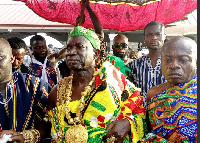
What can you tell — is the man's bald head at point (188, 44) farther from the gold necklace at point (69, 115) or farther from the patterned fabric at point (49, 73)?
the patterned fabric at point (49, 73)

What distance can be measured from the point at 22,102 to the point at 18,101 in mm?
35

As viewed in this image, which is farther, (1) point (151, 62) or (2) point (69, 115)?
(1) point (151, 62)

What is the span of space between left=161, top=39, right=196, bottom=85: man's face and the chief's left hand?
0.57m

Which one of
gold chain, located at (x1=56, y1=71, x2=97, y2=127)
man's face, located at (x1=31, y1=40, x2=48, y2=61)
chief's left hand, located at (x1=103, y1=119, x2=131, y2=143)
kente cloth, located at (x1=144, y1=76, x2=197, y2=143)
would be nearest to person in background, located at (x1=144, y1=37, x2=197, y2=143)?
kente cloth, located at (x1=144, y1=76, x2=197, y2=143)

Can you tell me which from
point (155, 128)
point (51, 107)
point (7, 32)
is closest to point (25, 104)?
point (51, 107)

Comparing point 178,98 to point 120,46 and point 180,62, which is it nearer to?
point 180,62

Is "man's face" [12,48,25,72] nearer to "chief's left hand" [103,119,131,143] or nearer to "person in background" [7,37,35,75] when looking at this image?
"person in background" [7,37,35,75]

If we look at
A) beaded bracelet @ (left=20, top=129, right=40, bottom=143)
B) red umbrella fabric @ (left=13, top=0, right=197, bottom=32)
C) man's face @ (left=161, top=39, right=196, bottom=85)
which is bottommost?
beaded bracelet @ (left=20, top=129, right=40, bottom=143)

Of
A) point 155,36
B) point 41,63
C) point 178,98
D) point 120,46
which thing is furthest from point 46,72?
point 178,98

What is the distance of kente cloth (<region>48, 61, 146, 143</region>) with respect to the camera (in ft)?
7.02

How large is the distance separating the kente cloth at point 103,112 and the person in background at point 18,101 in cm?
16

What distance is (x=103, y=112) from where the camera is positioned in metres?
2.16

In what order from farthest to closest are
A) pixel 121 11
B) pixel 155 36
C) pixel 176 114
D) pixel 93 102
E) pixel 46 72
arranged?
1. pixel 46 72
2. pixel 121 11
3. pixel 155 36
4. pixel 93 102
5. pixel 176 114

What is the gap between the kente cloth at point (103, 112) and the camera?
7.02 ft
